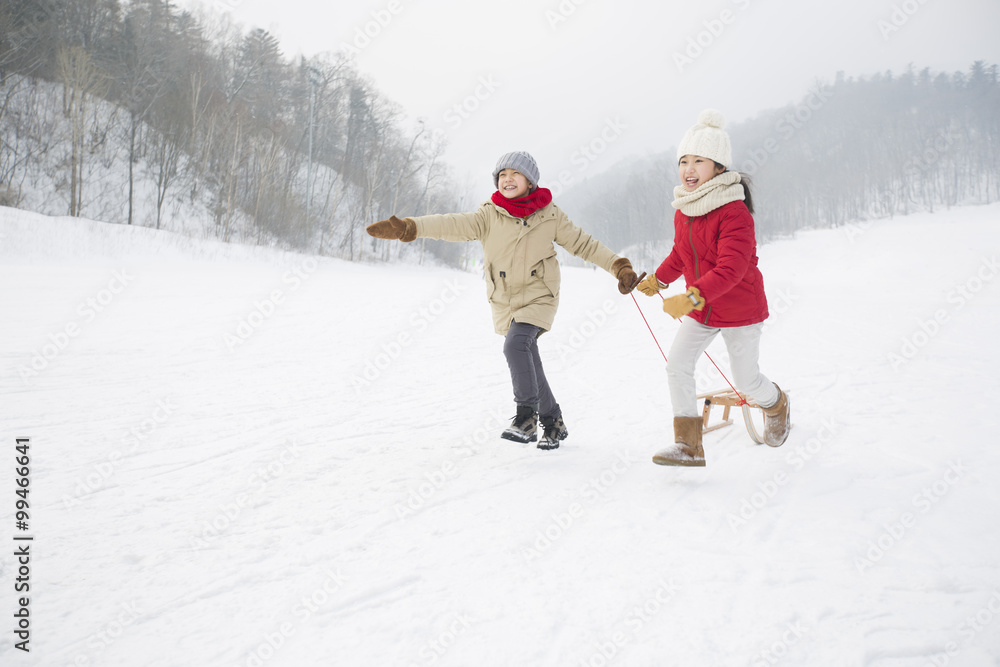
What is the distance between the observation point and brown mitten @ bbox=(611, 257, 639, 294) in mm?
3410

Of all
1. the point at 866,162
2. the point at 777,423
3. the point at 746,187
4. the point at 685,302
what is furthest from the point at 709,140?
the point at 866,162

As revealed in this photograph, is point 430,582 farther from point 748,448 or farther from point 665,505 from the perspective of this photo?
point 748,448

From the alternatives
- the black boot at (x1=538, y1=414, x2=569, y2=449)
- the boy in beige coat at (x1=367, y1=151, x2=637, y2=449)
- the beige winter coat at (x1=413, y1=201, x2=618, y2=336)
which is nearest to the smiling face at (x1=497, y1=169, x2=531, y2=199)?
the boy in beige coat at (x1=367, y1=151, x2=637, y2=449)

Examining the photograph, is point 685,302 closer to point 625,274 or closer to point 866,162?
Result: point 625,274

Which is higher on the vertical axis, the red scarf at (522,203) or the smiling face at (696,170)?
the smiling face at (696,170)

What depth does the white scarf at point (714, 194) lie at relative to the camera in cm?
291

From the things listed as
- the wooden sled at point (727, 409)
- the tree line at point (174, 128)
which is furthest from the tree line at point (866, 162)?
the wooden sled at point (727, 409)

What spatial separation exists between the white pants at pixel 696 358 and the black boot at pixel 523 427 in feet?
2.91

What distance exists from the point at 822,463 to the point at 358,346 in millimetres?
5234

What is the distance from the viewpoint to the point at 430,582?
190 centimetres

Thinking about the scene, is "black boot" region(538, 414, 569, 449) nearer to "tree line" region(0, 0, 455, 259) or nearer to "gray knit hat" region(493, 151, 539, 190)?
"gray knit hat" region(493, 151, 539, 190)

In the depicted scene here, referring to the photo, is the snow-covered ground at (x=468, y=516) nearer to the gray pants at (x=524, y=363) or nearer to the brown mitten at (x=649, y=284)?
the gray pants at (x=524, y=363)

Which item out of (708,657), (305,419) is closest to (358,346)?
(305,419)

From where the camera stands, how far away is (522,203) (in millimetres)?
3354
